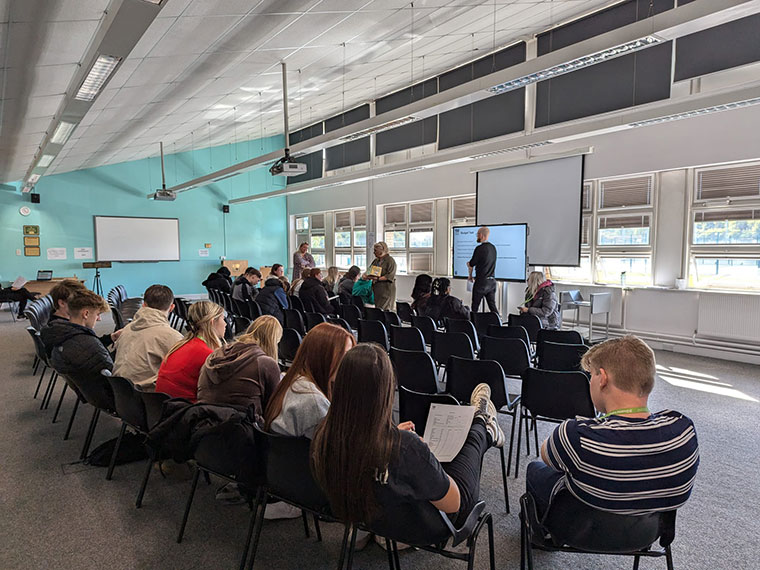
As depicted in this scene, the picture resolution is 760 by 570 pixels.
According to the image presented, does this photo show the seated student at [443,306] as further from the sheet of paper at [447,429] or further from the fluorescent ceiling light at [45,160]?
the fluorescent ceiling light at [45,160]

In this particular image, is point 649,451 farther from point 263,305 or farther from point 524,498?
point 263,305

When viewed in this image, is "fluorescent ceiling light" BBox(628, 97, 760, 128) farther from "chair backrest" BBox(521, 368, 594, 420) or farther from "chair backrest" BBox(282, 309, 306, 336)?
"chair backrest" BBox(282, 309, 306, 336)

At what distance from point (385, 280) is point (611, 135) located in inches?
173

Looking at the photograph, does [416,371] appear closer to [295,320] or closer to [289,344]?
[289,344]

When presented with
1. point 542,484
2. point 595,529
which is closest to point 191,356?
point 542,484

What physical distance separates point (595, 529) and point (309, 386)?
3.92 ft

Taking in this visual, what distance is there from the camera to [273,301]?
6.65 m

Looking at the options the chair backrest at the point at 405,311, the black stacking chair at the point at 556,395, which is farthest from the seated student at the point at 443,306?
the black stacking chair at the point at 556,395

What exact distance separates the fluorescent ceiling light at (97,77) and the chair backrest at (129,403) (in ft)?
8.27

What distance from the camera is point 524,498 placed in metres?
1.89

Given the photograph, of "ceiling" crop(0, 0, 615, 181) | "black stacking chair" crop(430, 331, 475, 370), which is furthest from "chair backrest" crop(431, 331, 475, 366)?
"ceiling" crop(0, 0, 615, 181)

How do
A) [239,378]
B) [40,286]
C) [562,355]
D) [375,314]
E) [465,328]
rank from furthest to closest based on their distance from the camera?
[40,286]
[375,314]
[465,328]
[562,355]
[239,378]

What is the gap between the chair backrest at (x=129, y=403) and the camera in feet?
8.98

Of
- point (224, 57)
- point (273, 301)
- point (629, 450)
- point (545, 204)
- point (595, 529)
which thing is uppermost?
point (224, 57)
